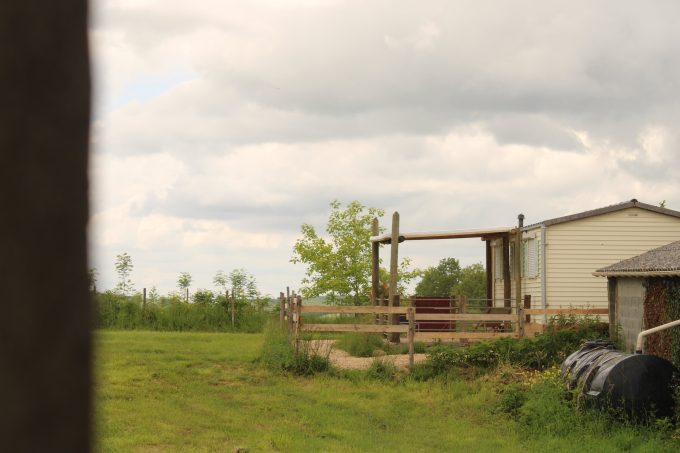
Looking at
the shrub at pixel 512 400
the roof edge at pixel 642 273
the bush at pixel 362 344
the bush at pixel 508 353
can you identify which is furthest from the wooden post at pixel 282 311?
the shrub at pixel 512 400

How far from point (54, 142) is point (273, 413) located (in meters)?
12.4

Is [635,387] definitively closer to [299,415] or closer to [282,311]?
[299,415]

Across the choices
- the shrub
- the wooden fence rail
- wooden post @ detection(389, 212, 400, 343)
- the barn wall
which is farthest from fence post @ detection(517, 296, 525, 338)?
the shrub

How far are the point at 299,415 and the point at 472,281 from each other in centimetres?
6625

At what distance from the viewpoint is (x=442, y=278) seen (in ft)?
271

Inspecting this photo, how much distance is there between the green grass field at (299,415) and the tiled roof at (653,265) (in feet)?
10.2

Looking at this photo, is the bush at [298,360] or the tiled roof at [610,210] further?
the tiled roof at [610,210]

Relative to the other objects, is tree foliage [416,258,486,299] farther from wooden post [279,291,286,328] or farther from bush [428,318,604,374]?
bush [428,318,604,374]

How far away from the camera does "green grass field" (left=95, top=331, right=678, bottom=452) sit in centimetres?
1074

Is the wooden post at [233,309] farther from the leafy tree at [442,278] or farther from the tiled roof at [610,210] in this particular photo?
the leafy tree at [442,278]

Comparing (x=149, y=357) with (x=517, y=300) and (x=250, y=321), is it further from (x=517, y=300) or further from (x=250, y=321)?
(x=250, y=321)

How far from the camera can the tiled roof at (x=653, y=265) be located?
1346 cm

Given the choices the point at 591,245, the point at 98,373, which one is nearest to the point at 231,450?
the point at 98,373

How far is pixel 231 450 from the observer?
33.0ft
